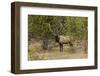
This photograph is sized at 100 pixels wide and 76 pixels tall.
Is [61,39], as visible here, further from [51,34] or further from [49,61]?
[49,61]

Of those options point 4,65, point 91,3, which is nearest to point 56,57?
point 4,65

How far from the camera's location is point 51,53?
208 cm

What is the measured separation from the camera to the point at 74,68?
2152 millimetres

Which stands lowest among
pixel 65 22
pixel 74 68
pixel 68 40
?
pixel 74 68

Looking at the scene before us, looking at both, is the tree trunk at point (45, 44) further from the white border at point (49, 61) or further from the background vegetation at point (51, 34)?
the white border at point (49, 61)

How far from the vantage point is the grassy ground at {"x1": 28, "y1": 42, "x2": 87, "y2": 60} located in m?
2.01

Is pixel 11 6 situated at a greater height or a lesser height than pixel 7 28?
greater

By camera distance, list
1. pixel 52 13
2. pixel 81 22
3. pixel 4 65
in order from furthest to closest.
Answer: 1. pixel 81 22
2. pixel 52 13
3. pixel 4 65

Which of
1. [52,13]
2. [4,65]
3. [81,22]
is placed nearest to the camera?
[4,65]

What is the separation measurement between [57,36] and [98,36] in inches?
16.7

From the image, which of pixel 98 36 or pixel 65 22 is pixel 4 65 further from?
pixel 98 36

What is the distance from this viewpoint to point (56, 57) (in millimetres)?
2096

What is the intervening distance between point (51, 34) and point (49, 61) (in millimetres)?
221

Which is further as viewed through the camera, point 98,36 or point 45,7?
point 98,36
